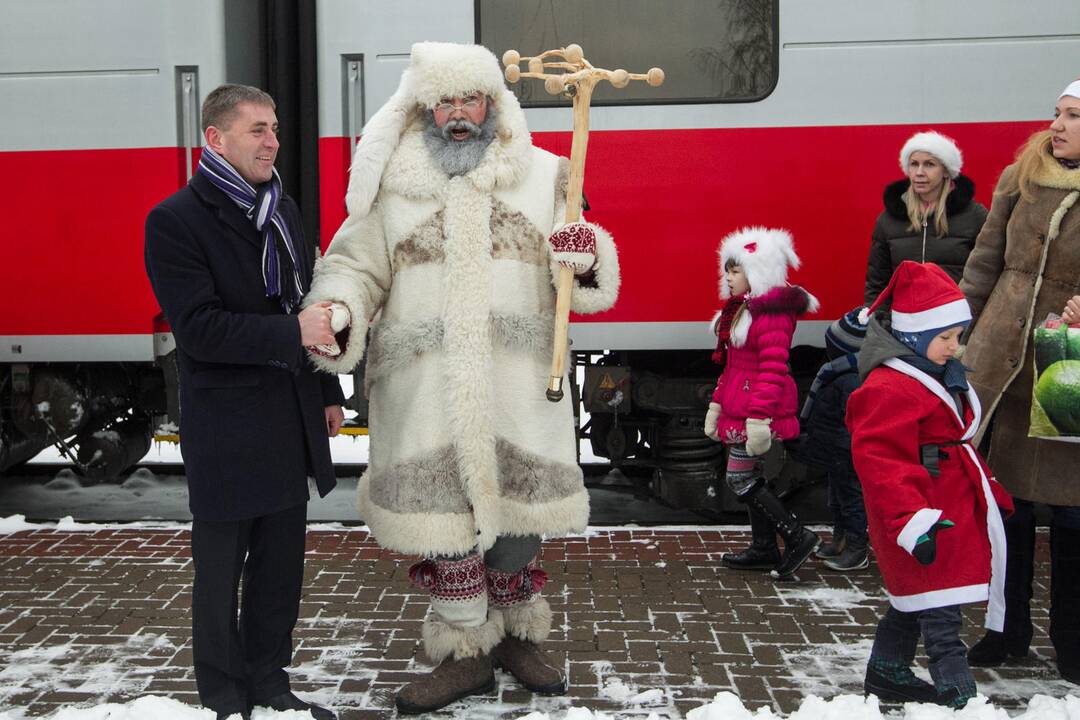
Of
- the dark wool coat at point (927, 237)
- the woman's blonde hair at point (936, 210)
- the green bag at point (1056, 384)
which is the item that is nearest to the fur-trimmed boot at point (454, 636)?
the green bag at point (1056, 384)

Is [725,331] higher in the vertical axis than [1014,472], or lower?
higher

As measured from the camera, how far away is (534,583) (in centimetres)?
405

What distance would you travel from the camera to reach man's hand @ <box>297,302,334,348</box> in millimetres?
3451

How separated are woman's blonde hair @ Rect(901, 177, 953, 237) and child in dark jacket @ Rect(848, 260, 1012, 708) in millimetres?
1559

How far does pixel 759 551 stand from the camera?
5426 millimetres

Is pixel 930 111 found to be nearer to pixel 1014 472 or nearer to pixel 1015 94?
pixel 1015 94

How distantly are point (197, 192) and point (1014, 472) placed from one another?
3051mm

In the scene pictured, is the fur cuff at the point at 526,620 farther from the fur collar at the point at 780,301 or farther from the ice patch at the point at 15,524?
the ice patch at the point at 15,524

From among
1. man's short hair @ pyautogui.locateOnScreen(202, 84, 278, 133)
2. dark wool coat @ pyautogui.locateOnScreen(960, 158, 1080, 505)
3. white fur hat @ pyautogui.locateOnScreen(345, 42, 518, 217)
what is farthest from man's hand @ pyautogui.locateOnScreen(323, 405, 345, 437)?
dark wool coat @ pyautogui.locateOnScreen(960, 158, 1080, 505)

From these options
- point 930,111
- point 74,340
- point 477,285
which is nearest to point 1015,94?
point 930,111

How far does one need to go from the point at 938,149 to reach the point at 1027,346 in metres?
1.26

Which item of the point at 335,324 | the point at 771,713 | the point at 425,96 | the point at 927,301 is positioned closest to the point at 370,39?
the point at 425,96

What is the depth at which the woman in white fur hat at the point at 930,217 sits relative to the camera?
201 inches

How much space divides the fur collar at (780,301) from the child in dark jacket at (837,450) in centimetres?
29
